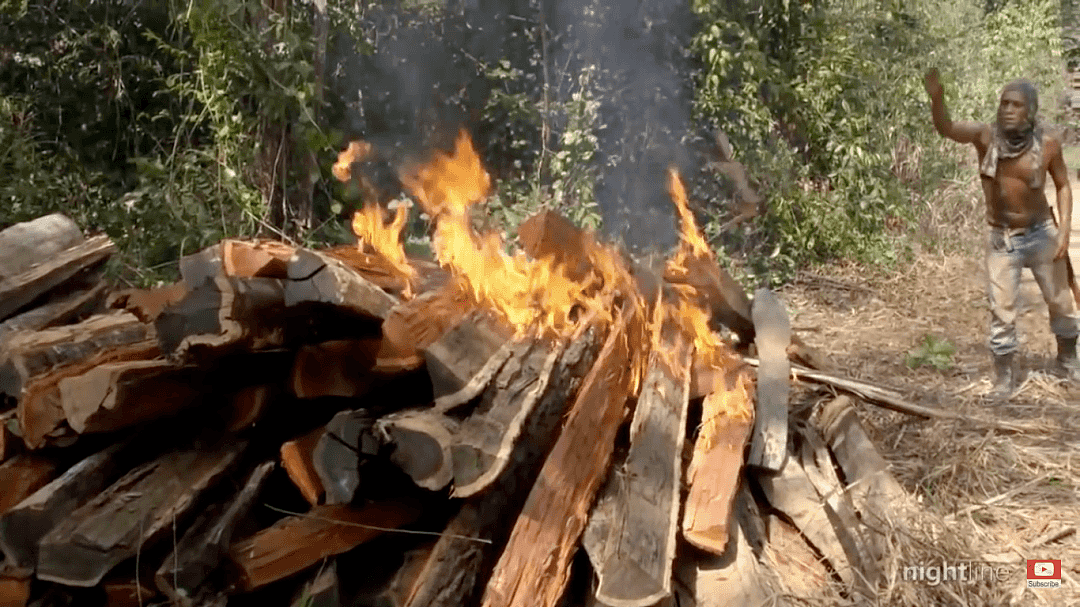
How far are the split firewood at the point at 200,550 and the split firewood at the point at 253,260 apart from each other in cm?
68

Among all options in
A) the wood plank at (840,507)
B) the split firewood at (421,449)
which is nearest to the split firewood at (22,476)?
the split firewood at (421,449)

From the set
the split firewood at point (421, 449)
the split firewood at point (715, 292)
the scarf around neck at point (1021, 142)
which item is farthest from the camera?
the scarf around neck at point (1021, 142)

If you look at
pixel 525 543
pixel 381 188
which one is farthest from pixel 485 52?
pixel 525 543

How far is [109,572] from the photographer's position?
277cm

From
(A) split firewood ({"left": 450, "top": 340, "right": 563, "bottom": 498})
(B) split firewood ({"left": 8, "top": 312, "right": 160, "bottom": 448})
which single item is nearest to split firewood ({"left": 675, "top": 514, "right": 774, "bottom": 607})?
(A) split firewood ({"left": 450, "top": 340, "right": 563, "bottom": 498})

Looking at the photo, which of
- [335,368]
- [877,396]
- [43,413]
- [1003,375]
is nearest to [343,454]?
[335,368]

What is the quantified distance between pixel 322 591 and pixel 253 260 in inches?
38.6

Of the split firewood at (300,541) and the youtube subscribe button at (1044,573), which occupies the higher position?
the youtube subscribe button at (1044,573)

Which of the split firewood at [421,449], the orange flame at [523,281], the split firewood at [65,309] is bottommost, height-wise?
the split firewood at [65,309]

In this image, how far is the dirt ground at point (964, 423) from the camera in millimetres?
3420

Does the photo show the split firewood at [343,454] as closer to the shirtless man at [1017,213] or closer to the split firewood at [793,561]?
the split firewood at [793,561]

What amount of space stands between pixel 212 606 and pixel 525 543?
0.91 metres

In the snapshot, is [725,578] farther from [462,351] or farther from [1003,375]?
[1003,375]

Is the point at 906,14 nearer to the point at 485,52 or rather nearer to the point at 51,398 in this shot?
the point at 485,52
